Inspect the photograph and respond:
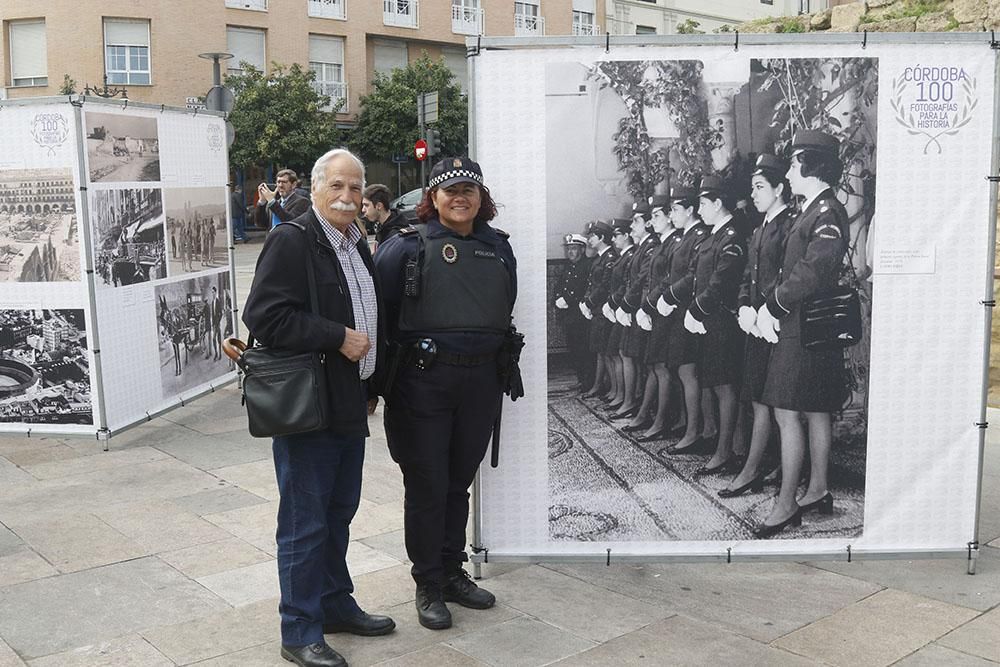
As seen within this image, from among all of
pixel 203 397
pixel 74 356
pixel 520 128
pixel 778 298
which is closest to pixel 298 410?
pixel 520 128

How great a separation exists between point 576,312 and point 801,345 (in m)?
0.97

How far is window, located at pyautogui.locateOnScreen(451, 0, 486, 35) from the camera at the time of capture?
42188 millimetres

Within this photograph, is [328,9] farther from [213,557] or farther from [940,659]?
[940,659]

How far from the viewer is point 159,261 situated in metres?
7.70

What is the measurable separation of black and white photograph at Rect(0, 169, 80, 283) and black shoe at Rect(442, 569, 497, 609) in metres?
3.89

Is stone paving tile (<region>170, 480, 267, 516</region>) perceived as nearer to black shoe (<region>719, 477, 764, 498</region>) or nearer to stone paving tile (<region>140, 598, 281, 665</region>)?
stone paving tile (<region>140, 598, 281, 665</region>)

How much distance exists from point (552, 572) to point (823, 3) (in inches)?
2271

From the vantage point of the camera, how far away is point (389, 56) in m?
40.8

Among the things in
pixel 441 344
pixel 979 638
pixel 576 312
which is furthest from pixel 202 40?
pixel 979 638

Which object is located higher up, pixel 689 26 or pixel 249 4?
pixel 249 4

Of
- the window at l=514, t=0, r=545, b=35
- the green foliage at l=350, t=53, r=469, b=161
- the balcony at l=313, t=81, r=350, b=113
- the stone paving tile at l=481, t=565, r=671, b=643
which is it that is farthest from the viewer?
the window at l=514, t=0, r=545, b=35

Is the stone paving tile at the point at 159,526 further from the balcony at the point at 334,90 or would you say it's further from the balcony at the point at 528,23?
the balcony at the point at 528,23

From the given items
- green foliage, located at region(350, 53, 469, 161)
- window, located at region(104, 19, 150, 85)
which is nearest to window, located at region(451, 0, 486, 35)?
green foliage, located at region(350, 53, 469, 161)

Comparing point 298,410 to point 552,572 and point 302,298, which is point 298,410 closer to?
point 302,298
